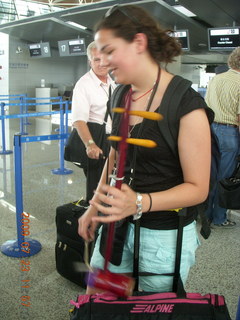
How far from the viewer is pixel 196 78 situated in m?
24.8

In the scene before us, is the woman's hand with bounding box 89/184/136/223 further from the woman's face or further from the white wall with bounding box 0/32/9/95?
the white wall with bounding box 0/32/9/95

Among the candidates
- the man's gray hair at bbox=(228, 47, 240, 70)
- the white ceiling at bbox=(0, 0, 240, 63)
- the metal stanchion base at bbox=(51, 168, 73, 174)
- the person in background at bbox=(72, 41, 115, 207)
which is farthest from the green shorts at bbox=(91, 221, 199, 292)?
the white ceiling at bbox=(0, 0, 240, 63)

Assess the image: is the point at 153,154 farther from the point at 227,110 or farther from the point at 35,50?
the point at 35,50

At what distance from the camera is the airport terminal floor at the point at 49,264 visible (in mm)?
2283

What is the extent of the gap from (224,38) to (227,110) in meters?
6.82

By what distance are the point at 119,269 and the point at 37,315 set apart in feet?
3.75

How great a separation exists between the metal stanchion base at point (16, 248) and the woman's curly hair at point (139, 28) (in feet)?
7.57

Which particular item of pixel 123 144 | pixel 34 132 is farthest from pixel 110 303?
pixel 34 132

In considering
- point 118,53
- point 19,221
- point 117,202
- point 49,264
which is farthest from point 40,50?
point 117,202

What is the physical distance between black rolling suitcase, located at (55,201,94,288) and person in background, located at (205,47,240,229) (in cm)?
146

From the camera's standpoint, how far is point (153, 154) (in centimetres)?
113

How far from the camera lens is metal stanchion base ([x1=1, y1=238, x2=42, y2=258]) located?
114 inches

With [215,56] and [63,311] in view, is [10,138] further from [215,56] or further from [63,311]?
[215,56]

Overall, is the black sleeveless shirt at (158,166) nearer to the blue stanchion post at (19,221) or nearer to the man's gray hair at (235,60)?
the blue stanchion post at (19,221)
